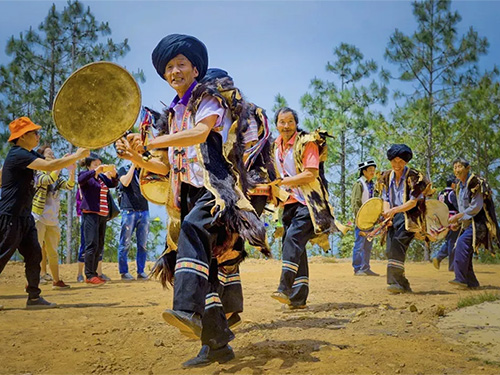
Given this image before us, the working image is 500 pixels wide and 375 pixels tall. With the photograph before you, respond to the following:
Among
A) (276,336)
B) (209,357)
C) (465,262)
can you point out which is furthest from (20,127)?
(465,262)

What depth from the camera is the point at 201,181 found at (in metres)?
3.59

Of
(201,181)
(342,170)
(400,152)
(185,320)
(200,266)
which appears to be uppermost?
(342,170)

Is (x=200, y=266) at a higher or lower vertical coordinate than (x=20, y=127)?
lower

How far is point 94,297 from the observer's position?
7.34 meters

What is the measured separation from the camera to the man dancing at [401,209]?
7.25 metres

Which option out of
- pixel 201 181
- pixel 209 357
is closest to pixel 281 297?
pixel 209 357

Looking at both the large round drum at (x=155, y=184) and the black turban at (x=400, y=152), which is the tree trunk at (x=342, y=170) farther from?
the large round drum at (x=155, y=184)

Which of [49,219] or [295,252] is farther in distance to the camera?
[49,219]

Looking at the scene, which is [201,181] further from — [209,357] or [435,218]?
[435,218]

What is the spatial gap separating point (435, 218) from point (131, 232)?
5144mm

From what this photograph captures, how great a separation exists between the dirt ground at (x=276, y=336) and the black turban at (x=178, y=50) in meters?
2.10

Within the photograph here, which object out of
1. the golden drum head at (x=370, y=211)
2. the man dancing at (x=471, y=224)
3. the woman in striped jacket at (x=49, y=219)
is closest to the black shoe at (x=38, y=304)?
the woman in striped jacket at (x=49, y=219)

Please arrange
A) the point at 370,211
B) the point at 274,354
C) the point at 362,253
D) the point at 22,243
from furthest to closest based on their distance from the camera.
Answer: the point at 362,253, the point at 370,211, the point at 22,243, the point at 274,354

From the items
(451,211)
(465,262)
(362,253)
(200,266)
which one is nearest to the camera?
(200,266)
